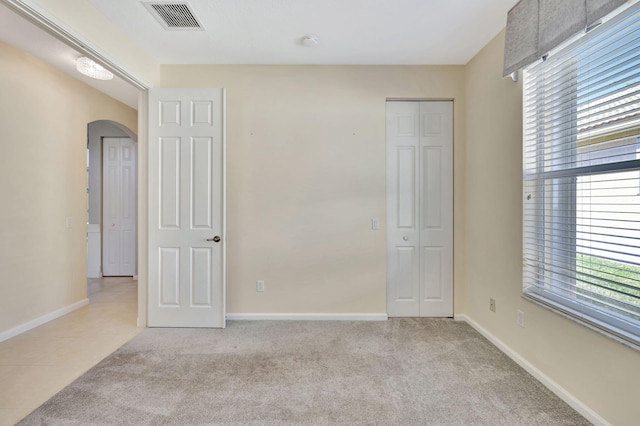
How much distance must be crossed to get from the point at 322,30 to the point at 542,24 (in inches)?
63.3

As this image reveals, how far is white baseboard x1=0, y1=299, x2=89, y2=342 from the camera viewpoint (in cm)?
289

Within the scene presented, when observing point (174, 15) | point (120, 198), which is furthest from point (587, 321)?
point (120, 198)

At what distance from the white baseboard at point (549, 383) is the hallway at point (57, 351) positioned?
3330 mm

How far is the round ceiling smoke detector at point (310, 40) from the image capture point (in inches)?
109

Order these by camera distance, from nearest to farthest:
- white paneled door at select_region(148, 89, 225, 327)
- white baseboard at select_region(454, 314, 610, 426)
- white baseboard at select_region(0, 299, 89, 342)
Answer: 1. white baseboard at select_region(454, 314, 610, 426)
2. white baseboard at select_region(0, 299, 89, 342)
3. white paneled door at select_region(148, 89, 225, 327)

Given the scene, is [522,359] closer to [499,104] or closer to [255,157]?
[499,104]

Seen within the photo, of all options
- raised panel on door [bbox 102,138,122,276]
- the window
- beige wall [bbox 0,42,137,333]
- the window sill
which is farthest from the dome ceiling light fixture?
the window sill

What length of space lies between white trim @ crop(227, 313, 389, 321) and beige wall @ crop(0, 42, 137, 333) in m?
1.98

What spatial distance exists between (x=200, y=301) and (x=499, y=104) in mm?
3380

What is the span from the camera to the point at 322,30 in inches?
105

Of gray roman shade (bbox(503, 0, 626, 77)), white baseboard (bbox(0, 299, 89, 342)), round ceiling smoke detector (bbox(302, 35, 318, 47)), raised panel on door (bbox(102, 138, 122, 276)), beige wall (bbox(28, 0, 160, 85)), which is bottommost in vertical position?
white baseboard (bbox(0, 299, 89, 342))

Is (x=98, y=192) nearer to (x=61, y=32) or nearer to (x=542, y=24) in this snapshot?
(x=61, y=32)

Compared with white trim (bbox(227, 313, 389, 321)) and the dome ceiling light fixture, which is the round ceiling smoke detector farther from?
white trim (bbox(227, 313, 389, 321))

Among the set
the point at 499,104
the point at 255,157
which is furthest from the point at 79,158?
the point at 499,104
